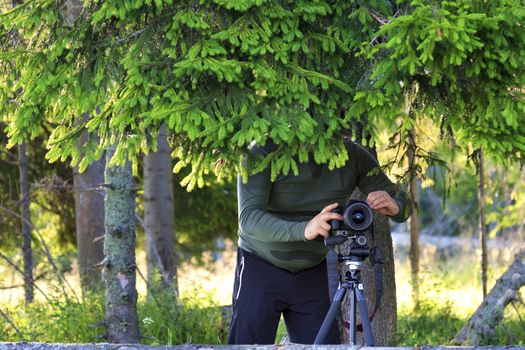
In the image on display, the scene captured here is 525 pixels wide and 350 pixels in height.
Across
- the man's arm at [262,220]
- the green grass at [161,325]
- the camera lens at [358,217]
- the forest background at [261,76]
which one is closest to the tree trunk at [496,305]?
the green grass at [161,325]

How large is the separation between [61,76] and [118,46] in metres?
0.34

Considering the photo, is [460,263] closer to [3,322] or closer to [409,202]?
[3,322]

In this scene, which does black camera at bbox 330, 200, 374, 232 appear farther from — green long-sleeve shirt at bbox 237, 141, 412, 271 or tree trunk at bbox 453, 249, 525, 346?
tree trunk at bbox 453, 249, 525, 346

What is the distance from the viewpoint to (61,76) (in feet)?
13.1

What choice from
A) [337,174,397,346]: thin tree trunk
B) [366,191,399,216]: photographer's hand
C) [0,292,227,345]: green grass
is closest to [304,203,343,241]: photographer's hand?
[366,191,399,216]: photographer's hand

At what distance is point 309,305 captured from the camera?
457cm

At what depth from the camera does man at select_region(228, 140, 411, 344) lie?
4477 mm

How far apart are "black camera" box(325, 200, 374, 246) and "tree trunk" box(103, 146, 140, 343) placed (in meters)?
2.27

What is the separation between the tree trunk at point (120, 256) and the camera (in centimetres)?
574

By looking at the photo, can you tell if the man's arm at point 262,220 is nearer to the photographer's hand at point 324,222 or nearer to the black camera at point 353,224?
the photographer's hand at point 324,222

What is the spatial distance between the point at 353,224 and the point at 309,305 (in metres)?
0.94

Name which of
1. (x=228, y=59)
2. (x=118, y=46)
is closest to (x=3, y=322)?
(x=118, y=46)

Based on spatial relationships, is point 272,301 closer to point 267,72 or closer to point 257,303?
point 257,303

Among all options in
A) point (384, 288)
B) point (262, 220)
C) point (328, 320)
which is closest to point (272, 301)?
point (262, 220)
